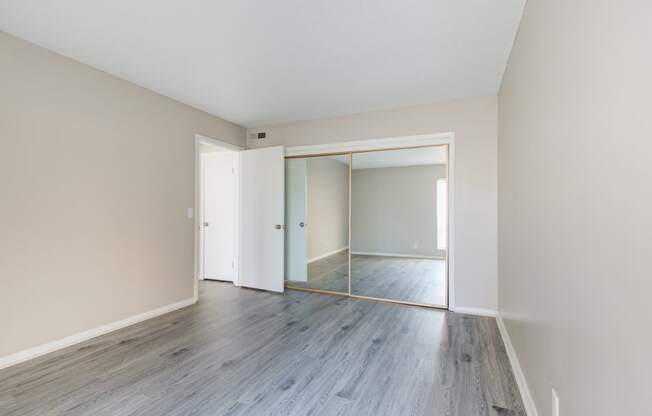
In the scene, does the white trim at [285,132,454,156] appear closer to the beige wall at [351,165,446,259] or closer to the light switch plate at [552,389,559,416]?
the beige wall at [351,165,446,259]

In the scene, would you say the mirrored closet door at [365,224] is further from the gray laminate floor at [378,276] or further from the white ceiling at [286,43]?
the white ceiling at [286,43]

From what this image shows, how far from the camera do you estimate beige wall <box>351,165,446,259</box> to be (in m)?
4.28

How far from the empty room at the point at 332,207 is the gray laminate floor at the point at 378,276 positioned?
0.04 meters

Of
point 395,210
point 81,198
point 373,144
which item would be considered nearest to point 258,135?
point 373,144

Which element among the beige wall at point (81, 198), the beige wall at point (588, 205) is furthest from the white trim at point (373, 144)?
the beige wall at point (588, 205)

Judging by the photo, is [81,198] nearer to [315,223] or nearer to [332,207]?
[315,223]

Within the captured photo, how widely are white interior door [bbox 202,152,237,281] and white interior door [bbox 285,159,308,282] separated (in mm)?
966

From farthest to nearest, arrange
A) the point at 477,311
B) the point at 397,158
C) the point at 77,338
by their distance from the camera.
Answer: the point at 397,158 → the point at 477,311 → the point at 77,338

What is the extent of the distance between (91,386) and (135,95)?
2656 mm

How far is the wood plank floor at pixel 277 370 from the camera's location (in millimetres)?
1847

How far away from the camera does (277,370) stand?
2254mm

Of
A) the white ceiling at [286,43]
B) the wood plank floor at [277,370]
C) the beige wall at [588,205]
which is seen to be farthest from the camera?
the white ceiling at [286,43]

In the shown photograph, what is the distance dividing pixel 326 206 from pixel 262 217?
952 mm

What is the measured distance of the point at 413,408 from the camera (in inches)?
71.6
